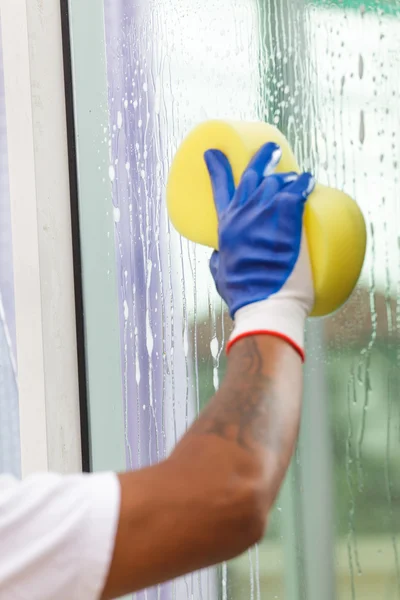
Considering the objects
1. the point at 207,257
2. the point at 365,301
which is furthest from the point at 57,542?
the point at 207,257

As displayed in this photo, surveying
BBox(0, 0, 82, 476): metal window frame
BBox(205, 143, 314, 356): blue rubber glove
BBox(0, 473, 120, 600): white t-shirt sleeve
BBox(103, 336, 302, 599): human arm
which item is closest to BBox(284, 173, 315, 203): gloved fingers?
BBox(205, 143, 314, 356): blue rubber glove

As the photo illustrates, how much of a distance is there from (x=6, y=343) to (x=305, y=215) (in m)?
0.81

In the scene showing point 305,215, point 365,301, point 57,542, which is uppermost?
point 305,215

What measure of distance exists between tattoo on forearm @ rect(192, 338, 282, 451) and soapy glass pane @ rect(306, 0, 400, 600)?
30cm

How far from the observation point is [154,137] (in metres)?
1.36

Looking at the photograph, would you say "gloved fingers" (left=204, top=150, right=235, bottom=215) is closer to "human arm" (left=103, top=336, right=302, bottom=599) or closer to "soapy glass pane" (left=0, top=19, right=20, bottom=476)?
"human arm" (left=103, top=336, right=302, bottom=599)

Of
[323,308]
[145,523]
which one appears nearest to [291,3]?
[323,308]

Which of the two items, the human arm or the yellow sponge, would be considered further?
the yellow sponge

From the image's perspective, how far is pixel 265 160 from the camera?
3.08 ft

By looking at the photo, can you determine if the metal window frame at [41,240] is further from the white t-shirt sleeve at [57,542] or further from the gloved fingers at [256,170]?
the white t-shirt sleeve at [57,542]

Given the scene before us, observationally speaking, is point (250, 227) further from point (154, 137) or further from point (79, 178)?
point (79, 178)

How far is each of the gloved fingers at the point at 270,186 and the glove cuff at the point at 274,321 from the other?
110 mm

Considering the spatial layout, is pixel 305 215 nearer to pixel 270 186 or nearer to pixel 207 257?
pixel 270 186

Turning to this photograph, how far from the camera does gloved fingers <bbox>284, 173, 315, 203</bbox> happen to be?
889 mm
